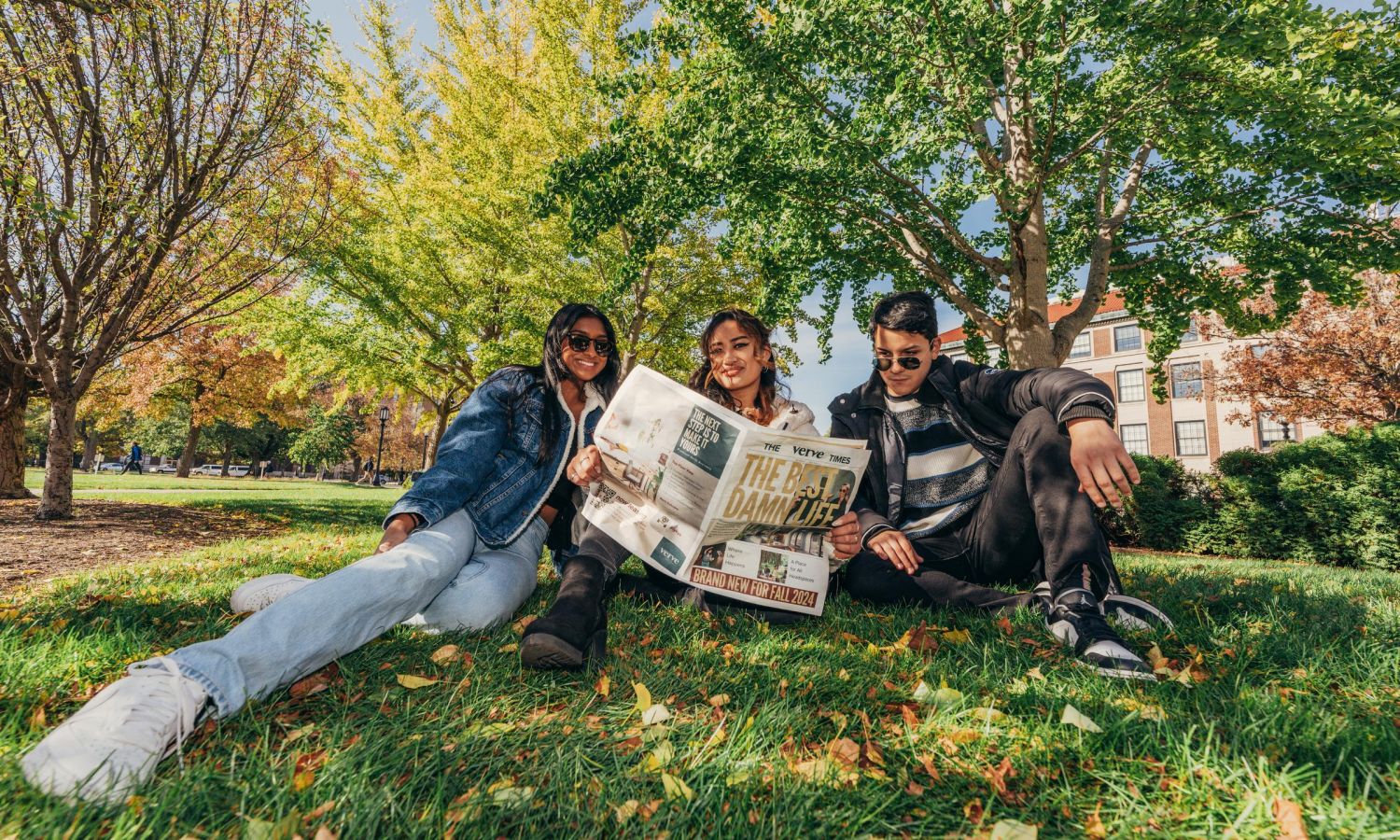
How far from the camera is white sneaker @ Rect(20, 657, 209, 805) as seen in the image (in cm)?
115

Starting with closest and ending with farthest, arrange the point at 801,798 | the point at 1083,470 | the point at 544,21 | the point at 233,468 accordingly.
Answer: the point at 801,798
the point at 1083,470
the point at 544,21
the point at 233,468

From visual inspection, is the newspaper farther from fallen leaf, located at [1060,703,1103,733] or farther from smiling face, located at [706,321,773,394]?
fallen leaf, located at [1060,703,1103,733]

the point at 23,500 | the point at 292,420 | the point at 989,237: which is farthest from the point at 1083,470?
the point at 292,420

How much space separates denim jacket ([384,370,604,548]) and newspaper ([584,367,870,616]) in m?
0.42

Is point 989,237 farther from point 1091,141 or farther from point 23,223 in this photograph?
point 23,223

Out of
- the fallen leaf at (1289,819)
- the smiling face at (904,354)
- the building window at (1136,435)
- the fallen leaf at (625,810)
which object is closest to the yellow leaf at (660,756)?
the fallen leaf at (625,810)

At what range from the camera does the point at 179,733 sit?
1341 millimetres

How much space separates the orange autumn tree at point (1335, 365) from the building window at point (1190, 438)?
49.9ft

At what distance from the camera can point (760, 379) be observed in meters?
3.10

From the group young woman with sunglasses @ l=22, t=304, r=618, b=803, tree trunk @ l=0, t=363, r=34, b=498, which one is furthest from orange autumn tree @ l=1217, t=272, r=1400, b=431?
tree trunk @ l=0, t=363, r=34, b=498

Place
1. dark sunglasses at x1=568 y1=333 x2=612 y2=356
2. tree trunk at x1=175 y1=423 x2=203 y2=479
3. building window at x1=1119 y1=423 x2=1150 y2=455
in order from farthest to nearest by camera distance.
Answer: building window at x1=1119 y1=423 x2=1150 y2=455, tree trunk at x1=175 y1=423 x2=203 y2=479, dark sunglasses at x1=568 y1=333 x2=612 y2=356

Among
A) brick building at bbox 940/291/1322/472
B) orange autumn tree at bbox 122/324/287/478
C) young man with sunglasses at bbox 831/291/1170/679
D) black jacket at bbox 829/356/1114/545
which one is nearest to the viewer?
young man with sunglasses at bbox 831/291/1170/679

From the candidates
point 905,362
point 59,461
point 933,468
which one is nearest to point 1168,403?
point 933,468

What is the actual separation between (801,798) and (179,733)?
4.74 ft
